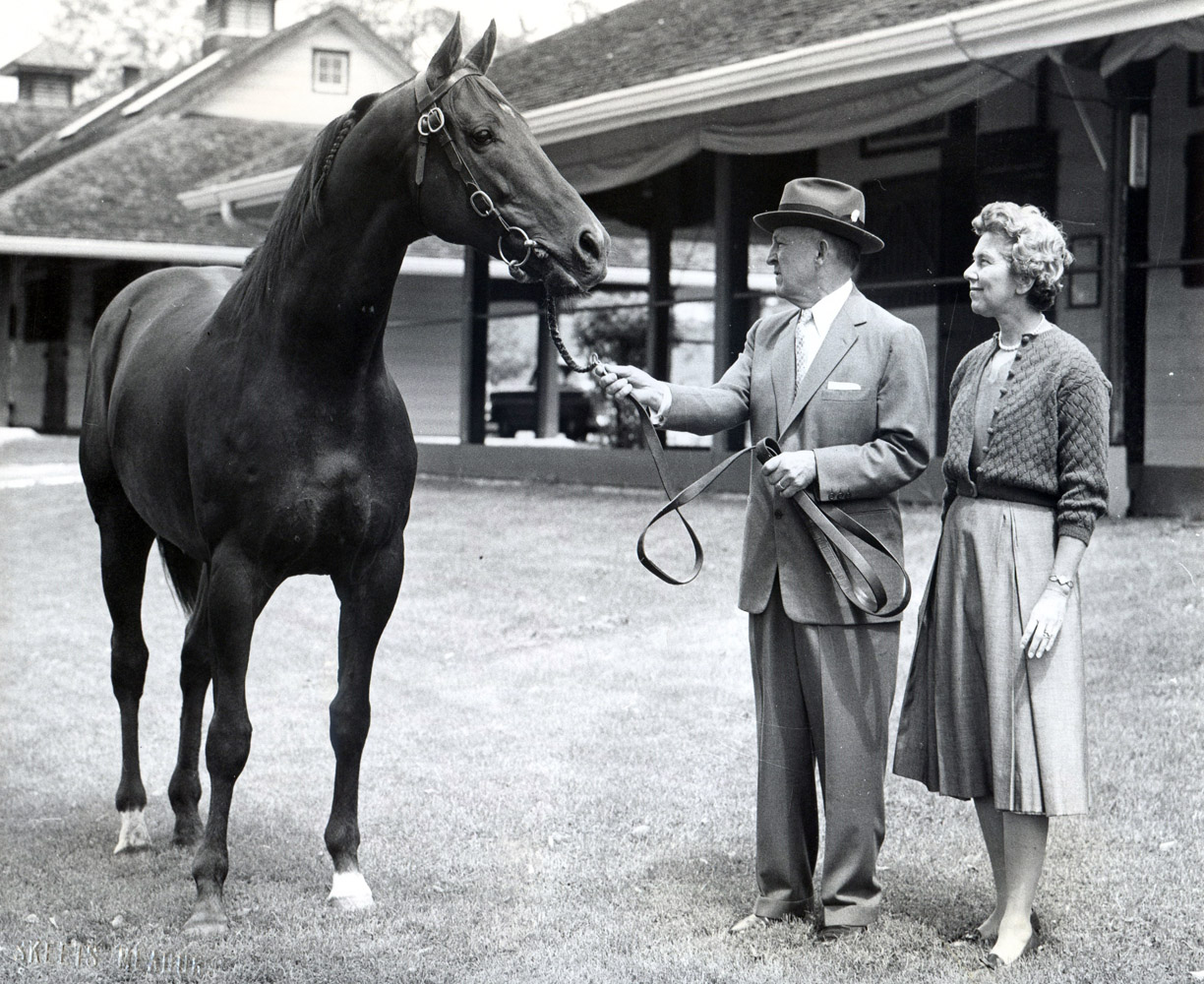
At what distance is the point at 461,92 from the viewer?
11.4 feet

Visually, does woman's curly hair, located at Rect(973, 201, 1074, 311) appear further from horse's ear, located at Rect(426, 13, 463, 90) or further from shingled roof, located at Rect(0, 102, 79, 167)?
shingled roof, located at Rect(0, 102, 79, 167)

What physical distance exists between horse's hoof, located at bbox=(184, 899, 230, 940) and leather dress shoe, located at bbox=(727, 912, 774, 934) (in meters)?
1.44

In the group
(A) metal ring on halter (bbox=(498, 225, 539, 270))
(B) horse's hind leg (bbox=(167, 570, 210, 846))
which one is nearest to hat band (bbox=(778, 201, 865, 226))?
(A) metal ring on halter (bbox=(498, 225, 539, 270))

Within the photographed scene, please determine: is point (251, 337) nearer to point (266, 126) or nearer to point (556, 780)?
point (556, 780)

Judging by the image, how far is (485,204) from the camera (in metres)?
3.44

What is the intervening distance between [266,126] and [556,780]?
671 inches

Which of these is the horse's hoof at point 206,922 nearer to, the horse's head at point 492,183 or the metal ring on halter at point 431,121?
the horse's head at point 492,183

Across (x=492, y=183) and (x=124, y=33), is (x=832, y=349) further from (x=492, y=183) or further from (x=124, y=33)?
(x=124, y=33)

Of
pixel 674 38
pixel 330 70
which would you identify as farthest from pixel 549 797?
pixel 330 70

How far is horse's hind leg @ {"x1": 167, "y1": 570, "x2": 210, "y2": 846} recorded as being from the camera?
4863 mm

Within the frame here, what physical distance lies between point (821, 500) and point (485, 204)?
119cm

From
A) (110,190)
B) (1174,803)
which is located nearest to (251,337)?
(1174,803)

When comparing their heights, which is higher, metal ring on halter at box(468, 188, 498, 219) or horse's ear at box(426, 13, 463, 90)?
horse's ear at box(426, 13, 463, 90)

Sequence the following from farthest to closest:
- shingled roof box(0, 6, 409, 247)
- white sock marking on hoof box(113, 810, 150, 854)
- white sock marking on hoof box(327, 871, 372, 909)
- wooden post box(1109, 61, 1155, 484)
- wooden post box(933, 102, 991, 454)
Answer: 1. shingled roof box(0, 6, 409, 247)
2. wooden post box(933, 102, 991, 454)
3. wooden post box(1109, 61, 1155, 484)
4. white sock marking on hoof box(113, 810, 150, 854)
5. white sock marking on hoof box(327, 871, 372, 909)
